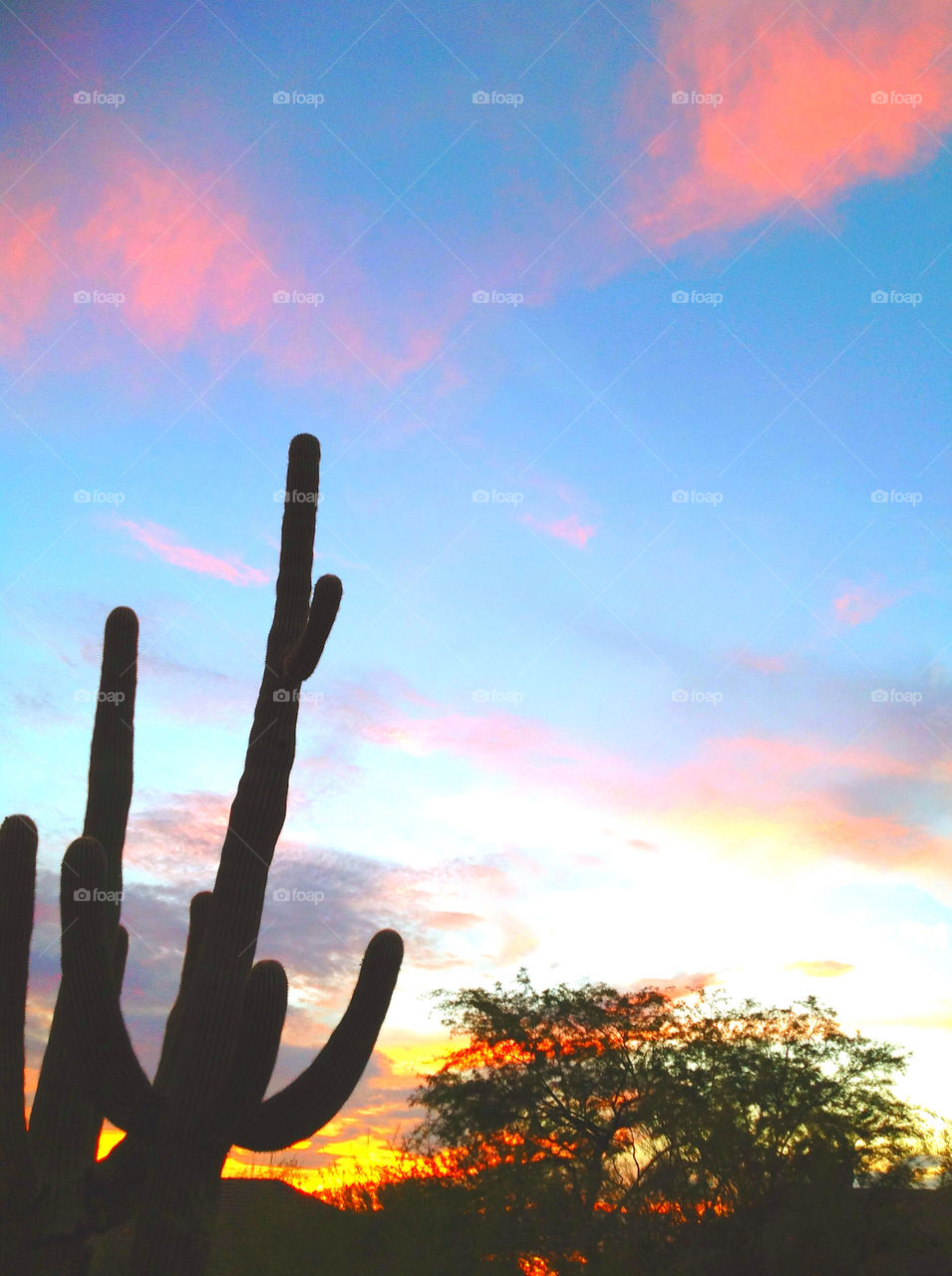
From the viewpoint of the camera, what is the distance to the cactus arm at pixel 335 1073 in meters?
7.84

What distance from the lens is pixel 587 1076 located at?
89.4ft

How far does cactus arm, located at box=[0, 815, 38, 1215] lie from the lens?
315 inches

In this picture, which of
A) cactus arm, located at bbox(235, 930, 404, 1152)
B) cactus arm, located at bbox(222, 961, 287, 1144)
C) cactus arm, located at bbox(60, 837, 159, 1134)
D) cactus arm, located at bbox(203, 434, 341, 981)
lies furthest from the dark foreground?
cactus arm, located at bbox(203, 434, 341, 981)

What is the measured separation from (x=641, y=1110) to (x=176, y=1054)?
2092cm

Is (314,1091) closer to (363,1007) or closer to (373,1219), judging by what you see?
(363,1007)

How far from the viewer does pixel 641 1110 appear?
26000mm

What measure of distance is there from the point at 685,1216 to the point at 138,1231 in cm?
1613

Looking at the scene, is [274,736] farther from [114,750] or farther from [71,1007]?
[71,1007]

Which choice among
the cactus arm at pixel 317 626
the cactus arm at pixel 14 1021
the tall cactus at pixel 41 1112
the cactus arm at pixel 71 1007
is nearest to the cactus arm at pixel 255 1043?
the tall cactus at pixel 41 1112

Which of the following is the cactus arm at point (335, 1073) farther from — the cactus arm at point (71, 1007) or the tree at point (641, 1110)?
the tree at point (641, 1110)

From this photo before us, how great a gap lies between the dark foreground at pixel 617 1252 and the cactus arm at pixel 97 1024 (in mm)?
11464

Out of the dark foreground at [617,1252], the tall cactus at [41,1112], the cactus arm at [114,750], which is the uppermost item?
the cactus arm at [114,750]

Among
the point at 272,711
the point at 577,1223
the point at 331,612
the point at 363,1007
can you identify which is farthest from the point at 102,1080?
the point at 577,1223

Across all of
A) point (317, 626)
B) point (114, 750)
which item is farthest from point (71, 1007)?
point (317, 626)
